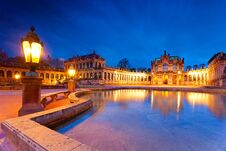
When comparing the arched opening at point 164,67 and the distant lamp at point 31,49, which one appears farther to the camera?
the arched opening at point 164,67

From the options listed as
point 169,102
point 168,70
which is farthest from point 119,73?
point 169,102

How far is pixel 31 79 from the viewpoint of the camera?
450cm

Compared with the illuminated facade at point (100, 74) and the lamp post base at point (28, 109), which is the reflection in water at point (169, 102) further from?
the illuminated facade at point (100, 74)

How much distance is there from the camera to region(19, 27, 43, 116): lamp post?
4426mm

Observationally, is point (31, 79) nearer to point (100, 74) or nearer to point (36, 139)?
point (36, 139)

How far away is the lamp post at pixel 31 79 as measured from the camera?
4426 millimetres

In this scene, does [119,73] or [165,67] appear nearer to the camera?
[119,73]

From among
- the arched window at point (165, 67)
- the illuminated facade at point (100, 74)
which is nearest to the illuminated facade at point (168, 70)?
the arched window at point (165, 67)

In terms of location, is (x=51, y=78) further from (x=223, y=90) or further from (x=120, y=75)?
(x=223, y=90)

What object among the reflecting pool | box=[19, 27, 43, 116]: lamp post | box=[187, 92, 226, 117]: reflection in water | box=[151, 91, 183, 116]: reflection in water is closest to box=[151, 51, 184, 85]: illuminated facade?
box=[187, 92, 226, 117]: reflection in water

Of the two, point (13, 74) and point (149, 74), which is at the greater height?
point (149, 74)

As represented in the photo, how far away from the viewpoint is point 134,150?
10.1 ft

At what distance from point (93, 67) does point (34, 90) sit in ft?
136

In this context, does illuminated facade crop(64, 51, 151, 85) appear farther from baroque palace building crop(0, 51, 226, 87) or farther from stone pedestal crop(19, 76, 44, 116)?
stone pedestal crop(19, 76, 44, 116)
